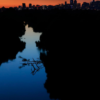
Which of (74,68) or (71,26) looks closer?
(74,68)

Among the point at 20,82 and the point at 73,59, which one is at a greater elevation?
the point at 20,82

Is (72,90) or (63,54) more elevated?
(63,54)

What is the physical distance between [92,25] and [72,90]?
5.32 m

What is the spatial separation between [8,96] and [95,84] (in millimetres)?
11807

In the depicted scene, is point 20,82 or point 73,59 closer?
point 73,59

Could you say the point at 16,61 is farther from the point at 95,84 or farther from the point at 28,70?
the point at 95,84

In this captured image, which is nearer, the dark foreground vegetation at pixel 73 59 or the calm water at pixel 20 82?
the dark foreground vegetation at pixel 73 59

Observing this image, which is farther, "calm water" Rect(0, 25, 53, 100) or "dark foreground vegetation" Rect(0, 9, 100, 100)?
"calm water" Rect(0, 25, 53, 100)

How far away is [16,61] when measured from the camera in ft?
85.0

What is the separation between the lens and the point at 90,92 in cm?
900

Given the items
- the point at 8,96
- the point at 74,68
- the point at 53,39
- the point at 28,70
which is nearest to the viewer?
the point at 74,68

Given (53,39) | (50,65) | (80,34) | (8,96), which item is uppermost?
(53,39)

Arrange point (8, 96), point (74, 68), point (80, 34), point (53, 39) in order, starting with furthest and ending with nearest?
point (8, 96) → point (53, 39) → point (80, 34) → point (74, 68)

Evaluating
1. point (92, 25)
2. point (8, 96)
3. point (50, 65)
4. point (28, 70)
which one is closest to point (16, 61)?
point (28, 70)
